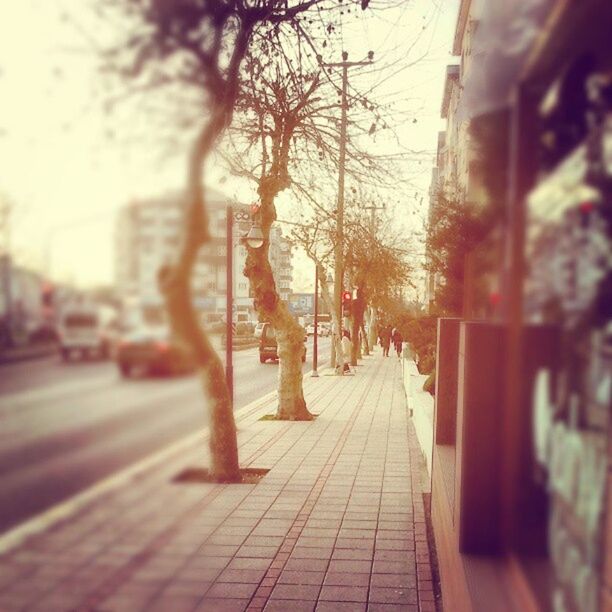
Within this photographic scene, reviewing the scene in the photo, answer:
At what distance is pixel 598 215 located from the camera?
1.57 feet

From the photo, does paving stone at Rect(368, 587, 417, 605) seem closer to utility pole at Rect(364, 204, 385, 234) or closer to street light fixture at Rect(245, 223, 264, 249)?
utility pole at Rect(364, 204, 385, 234)

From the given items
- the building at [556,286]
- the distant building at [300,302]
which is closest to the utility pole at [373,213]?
the distant building at [300,302]

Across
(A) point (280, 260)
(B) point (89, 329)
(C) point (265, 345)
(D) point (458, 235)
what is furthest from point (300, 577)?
(B) point (89, 329)

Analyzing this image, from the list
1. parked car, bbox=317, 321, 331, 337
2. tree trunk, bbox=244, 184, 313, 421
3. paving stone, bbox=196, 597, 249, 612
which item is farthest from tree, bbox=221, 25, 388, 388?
parked car, bbox=317, 321, 331, 337

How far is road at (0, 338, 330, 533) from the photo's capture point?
0.65 meters

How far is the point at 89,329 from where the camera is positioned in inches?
25.0

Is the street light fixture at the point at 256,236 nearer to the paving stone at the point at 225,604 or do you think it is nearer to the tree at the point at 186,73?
the tree at the point at 186,73

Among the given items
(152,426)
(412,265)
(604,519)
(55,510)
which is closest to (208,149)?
(152,426)

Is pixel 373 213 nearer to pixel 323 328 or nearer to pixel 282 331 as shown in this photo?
pixel 282 331

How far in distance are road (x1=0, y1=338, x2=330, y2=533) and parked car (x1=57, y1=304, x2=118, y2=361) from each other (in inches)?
0.6

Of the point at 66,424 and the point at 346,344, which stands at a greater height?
the point at 66,424

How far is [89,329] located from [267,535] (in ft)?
16.3

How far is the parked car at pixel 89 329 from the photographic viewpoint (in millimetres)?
625

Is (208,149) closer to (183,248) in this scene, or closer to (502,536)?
(183,248)
